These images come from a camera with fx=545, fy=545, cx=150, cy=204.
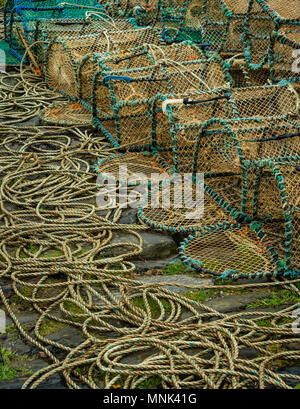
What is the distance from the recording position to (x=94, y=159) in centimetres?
549

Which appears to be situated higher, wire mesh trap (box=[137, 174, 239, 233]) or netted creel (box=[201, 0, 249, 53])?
netted creel (box=[201, 0, 249, 53])

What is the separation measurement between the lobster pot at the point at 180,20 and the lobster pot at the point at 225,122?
8.76ft

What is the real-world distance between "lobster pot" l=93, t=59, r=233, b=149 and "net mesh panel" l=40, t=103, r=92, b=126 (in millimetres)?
841

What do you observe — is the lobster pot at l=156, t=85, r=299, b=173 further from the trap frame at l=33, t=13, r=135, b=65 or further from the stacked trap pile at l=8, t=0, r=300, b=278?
the trap frame at l=33, t=13, r=135, b=65

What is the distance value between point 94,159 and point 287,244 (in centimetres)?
252

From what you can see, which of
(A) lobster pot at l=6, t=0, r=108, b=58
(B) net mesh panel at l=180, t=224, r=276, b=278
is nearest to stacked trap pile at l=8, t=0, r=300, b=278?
(B) net mesh panel at l=180, t=224, r=276, b=278

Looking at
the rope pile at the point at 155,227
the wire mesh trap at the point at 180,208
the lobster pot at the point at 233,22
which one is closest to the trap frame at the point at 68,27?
the rope pile at the point at 155,227

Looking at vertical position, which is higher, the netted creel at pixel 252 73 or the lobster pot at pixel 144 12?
the lobster pot at pixel 144 12

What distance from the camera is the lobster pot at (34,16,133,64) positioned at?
701 centimetres

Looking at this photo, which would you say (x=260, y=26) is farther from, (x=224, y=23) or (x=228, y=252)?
(x=228, y=252)

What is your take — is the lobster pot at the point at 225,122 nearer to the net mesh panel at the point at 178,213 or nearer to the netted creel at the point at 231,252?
the net mesh panel at the point at 178,213

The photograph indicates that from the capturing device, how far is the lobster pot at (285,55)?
530 centimetres

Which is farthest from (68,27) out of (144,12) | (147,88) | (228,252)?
(228,252)

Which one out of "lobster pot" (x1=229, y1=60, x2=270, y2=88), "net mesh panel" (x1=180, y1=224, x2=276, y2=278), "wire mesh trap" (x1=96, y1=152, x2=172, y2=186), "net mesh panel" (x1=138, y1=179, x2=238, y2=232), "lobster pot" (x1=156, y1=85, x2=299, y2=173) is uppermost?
"lobster pot" (x1=229, y1=60, x2=270, y2=88)
